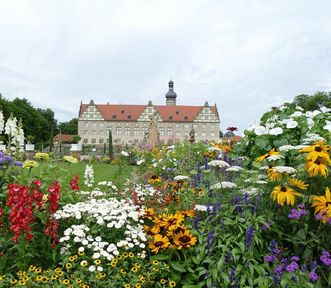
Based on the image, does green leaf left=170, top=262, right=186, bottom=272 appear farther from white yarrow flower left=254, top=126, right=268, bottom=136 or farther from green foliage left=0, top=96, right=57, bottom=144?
green foliage left=0, top=96, right=57, bottom=144

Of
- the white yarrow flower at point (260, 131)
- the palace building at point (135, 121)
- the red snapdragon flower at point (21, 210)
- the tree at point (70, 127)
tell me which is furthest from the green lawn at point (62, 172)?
the tree at point (70, 127)

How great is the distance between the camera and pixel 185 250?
3184mm

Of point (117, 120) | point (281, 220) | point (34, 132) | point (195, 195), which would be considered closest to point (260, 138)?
point (195, 195)

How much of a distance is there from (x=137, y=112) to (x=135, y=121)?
81.3 inches

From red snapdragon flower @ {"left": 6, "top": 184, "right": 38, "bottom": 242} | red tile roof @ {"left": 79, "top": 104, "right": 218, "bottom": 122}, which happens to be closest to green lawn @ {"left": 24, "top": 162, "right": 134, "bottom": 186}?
red snapdragon flower @ {"left": 6, "top": 184, "right": 38, "bottom": 242}

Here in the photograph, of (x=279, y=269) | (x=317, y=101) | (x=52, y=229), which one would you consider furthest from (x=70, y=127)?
(x=279, y=269)

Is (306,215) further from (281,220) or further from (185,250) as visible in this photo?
(185,250)

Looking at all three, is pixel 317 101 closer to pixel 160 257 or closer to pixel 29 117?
pixel 29 117

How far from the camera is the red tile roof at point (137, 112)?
78.1 meters

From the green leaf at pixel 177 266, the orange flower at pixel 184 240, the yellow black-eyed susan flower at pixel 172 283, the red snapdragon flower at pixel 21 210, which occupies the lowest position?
the yellow black-eyed susan flower at pixel 172 283

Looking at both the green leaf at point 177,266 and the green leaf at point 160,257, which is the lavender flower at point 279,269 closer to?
the green leaf at point 177,266

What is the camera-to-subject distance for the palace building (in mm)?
78125

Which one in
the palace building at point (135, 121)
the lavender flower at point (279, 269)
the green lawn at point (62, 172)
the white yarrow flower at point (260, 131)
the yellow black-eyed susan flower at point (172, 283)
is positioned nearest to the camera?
the lavender flower at point (279, 269)

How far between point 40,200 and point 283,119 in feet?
12.5
